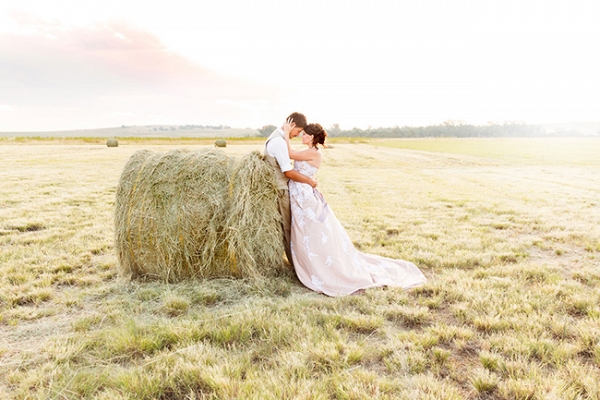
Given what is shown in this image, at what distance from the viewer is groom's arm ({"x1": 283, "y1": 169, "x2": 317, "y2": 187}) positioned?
4.91 m

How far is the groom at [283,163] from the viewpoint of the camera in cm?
484

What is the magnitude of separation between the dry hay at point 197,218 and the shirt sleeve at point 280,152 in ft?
0.52

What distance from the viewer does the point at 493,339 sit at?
3295mm

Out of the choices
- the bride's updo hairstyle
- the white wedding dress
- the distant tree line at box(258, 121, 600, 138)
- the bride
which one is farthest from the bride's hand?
the distant tree line at box(258, 121, 600, 138)

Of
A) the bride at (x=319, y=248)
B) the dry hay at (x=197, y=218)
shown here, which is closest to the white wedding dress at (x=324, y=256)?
the bride at (x=319, y=248)

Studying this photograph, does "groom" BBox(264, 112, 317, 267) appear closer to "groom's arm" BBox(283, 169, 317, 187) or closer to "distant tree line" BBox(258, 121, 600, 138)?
"groom's arm" BBox(283, 169, 317, 187)

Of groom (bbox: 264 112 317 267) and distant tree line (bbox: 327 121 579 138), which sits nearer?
groom (bbox: 264 112 317 267)

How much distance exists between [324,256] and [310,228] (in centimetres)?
39

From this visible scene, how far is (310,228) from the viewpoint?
489 cm

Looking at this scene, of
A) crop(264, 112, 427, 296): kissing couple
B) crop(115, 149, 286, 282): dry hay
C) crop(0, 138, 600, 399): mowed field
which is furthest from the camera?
crop(264, 112, 427, 296): kissing couple

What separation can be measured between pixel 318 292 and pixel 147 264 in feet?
6.98

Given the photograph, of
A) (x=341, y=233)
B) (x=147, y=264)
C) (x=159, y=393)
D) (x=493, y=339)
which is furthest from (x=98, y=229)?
(x=493, y=339)

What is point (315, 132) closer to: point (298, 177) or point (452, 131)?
point (298, 177)

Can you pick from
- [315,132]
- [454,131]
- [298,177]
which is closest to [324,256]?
[298,177]
